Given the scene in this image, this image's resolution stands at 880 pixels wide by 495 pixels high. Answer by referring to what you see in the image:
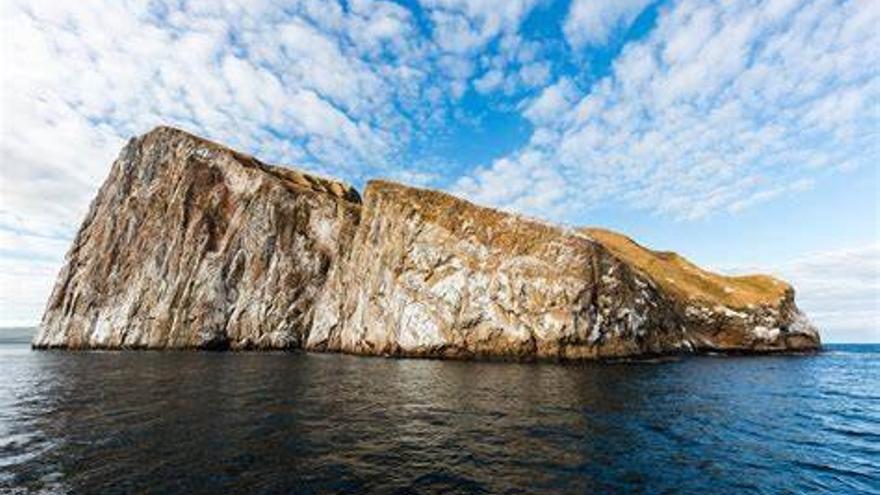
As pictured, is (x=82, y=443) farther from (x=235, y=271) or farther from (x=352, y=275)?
(x=235, y=271)

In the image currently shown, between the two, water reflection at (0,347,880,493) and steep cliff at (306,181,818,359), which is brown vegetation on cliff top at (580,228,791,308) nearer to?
steep cliff at (306,181,818,359)

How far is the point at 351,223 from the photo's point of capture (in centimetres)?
10088

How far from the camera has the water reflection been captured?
1956cm

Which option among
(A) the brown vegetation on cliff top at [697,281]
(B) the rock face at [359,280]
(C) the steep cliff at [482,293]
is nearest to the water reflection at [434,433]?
→ (C) the steep cliff at [482,293]

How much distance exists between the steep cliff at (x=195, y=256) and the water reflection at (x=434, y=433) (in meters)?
45.5

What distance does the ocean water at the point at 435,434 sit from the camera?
19.4 metres

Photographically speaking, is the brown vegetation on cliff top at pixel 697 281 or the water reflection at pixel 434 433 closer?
the water reflection at pixel 434 433

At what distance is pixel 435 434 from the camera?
26359 mm

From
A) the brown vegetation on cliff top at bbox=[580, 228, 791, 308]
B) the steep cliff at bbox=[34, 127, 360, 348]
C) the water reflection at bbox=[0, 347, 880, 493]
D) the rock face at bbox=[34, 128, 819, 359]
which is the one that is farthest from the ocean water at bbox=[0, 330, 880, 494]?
the brown vegetation on cliff top at bbox=[580, 228, 791, 308]

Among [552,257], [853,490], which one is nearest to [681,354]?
[552,257]

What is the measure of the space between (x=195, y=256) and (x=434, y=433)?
287ft

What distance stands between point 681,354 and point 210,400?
69152 mm

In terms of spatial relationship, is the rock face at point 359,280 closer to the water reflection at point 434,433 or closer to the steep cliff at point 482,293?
the steep cliff at point 482,293

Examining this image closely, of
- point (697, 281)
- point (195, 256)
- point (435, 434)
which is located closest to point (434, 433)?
point (435, 434)
